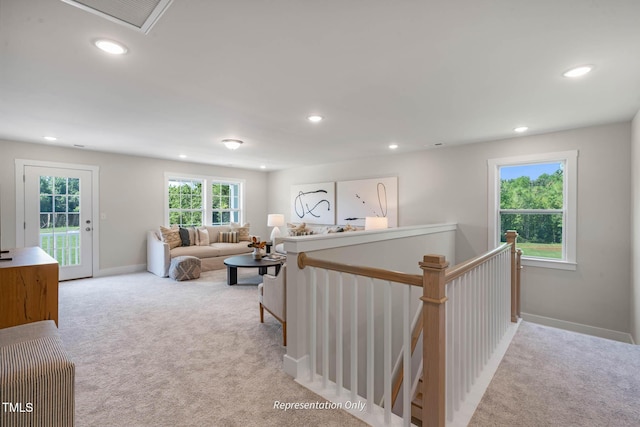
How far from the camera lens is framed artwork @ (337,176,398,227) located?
5.50 m

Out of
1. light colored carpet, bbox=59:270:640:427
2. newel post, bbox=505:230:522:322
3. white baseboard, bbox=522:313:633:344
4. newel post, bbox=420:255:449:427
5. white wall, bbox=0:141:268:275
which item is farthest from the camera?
white wall, bbox=0:141:268:275

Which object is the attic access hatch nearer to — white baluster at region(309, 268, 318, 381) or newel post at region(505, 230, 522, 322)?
white baluster at region(309, 268, 318, 381)

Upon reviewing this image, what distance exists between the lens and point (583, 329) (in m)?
3.71

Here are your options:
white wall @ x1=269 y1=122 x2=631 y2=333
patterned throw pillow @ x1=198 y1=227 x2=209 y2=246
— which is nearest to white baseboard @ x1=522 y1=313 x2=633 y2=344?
white wall @ x1=269 y1=122 x2=631 y2=333

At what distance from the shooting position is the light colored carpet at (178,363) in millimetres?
1769

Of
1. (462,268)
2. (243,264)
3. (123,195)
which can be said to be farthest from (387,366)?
(123,195)

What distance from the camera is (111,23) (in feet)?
5.35

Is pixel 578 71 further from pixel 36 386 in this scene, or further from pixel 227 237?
pixel 227 237

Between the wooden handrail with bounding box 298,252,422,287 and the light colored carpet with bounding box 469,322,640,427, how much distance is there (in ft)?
3.31

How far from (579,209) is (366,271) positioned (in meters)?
3.66

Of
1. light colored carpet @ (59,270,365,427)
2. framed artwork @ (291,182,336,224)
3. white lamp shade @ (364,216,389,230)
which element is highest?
framed artwork @ (291,182,336,224)

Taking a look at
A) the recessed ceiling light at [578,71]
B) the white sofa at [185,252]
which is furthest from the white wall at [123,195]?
the recessed ceiling light at [578,71]

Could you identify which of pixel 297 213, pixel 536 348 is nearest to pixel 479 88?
pixel 536 348

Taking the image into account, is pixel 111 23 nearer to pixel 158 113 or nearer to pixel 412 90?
pixel 158 113
